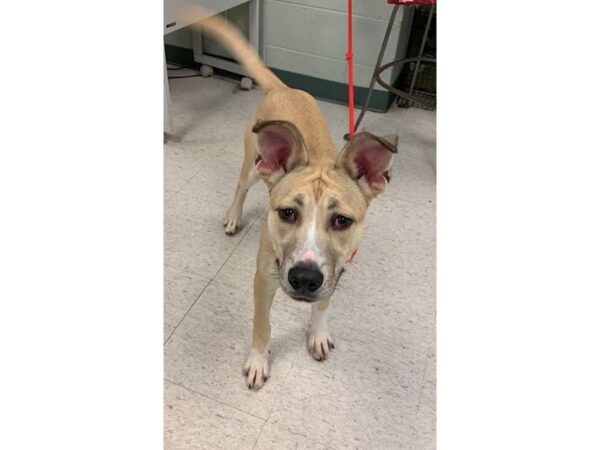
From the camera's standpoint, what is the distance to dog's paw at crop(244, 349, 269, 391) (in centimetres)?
198

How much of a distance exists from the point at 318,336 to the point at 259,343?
0.32 metres

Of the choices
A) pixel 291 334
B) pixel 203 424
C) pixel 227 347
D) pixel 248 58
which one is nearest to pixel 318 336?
pixel 291 334

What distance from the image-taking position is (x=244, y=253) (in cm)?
265

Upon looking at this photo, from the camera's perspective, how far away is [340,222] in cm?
157

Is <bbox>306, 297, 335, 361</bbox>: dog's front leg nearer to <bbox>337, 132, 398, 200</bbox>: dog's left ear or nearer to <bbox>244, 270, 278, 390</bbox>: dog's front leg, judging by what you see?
<bbox>244, 270, 278, 390</bbox>: dog's front leg

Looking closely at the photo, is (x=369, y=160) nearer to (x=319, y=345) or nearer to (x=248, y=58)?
(x=319, y=345)

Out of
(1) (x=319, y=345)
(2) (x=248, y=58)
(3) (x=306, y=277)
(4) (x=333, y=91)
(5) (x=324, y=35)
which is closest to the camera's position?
(3) (x=306, y=277)

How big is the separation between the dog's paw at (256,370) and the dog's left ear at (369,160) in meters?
0.90

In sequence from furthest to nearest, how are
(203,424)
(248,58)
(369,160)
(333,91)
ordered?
(333,91) < (248,58) < (203,424) < (369,160)

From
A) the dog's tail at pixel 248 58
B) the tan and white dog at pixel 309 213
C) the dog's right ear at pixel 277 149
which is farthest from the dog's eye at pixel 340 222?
the dog's tail at pixel 248 58

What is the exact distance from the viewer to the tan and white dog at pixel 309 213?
147 cm

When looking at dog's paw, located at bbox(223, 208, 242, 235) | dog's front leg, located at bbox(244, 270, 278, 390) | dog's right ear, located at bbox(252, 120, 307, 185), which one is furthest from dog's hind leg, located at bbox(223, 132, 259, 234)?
dog's front leg, located at bbox(244, 270, 278, 390)

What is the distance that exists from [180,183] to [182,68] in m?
2.05

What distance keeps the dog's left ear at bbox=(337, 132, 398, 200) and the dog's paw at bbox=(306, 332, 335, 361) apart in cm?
78
